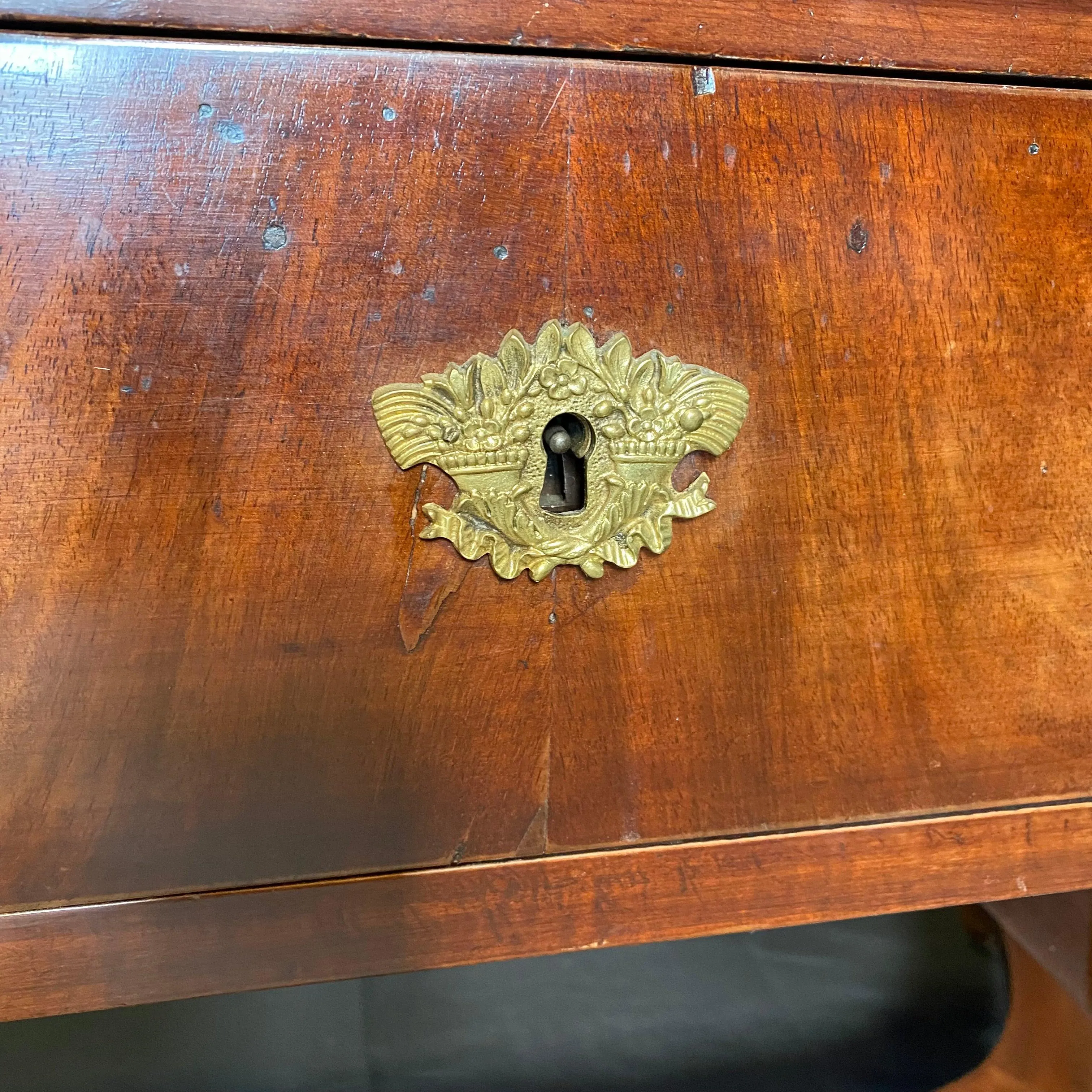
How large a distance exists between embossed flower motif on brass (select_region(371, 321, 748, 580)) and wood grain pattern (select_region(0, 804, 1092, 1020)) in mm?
145

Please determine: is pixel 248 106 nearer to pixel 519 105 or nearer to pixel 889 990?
pixel 519 105

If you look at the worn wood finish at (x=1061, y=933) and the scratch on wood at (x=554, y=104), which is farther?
the worn wood finish at (x=1061, y=933)

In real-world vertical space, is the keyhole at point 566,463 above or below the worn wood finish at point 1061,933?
above

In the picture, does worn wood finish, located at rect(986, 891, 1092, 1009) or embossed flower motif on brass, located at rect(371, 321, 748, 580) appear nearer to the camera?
embossed flower motif on brass, located at rect(371, 321, 748, 580)

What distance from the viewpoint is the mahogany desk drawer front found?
350 mm

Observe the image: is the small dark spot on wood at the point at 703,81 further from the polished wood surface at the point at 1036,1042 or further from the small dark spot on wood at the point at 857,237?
the polished wood surface at the point at 1036,1042

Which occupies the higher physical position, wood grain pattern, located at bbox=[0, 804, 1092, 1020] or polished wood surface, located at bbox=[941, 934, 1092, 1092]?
wood grain pattern, located at bbox=[0, 804, 1092, 1020]

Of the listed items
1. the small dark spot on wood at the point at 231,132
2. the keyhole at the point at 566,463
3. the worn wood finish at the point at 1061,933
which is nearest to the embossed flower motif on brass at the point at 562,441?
the keyhole at the point at 566,463

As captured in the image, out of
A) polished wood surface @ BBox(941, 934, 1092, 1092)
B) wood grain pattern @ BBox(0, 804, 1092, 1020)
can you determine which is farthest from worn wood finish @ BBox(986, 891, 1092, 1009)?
wood grain pattern @ BBox(0, 804, 1092, 1020)

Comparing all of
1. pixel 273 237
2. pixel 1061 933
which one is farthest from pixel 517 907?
pixel 1061 933

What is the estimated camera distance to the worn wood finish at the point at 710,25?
34cm

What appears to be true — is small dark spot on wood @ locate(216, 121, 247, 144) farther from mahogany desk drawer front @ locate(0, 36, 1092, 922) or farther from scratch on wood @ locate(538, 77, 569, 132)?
scratch on wood @ locate(538, 77, 569, 132)

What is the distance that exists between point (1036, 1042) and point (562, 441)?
546 millimetres

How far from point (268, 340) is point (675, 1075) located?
62cm
